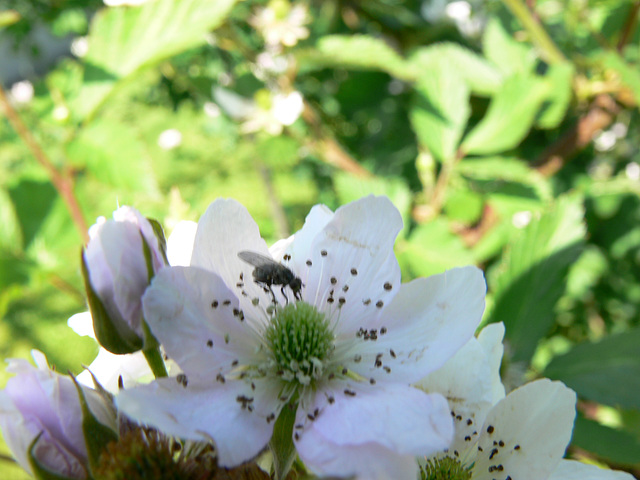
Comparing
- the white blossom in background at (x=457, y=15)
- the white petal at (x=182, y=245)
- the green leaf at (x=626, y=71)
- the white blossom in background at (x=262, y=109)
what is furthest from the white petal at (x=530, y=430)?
the white blossom in background at (x=457, y=15)

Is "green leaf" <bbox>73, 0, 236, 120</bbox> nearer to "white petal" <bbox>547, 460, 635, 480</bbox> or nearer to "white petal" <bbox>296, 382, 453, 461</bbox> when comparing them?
"white petal" <bbox>296, 382, 453, 461</bbox>

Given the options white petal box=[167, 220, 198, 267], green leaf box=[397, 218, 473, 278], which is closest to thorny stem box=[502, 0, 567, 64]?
green leaf box=[397, 218, 473, 278]

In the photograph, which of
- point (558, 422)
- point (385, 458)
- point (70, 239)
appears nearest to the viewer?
point (385, 458)

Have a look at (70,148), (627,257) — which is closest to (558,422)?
(70,148)

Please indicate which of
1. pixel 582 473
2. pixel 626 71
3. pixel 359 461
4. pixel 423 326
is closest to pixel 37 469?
pixel 359 461

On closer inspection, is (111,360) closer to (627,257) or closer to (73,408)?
(73,408)

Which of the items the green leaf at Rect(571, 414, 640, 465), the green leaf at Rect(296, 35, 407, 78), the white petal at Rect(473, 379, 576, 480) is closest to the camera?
the white petal at Rect(473, 379, 576, 480)

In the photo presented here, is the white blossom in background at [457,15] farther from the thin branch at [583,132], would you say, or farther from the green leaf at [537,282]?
the green leaf at [537,282]

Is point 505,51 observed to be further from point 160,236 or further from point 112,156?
point 160,236
